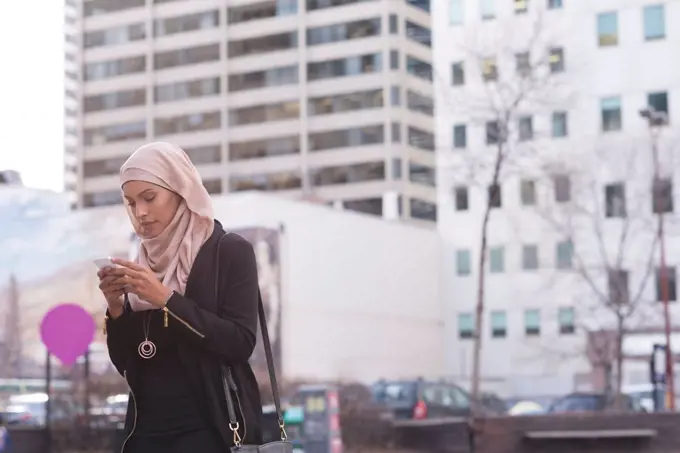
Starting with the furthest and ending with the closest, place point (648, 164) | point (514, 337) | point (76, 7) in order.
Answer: point (76, 7)
point (514, 337)
point (648, 164)

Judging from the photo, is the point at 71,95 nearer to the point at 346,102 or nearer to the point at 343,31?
the point at 346,102

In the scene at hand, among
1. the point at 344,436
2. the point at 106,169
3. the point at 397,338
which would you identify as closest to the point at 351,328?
the point at 397,338

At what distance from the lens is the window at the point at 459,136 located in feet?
99.9

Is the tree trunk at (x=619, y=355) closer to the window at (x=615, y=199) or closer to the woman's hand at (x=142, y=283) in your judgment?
the window at (x=615, y=199)

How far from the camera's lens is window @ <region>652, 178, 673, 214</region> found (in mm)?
28531

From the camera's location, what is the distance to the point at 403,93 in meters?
36.2

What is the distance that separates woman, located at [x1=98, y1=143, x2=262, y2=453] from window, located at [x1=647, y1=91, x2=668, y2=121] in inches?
1099

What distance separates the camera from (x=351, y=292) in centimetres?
3228

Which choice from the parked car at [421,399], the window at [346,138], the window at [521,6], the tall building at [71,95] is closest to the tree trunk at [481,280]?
the window at [521,6]

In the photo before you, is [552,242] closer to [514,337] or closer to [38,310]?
[514,337]

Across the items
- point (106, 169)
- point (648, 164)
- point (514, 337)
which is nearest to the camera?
point (648, 164)

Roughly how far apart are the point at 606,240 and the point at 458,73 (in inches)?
204

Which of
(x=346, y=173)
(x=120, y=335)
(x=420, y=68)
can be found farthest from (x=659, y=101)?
(x=120, y=335)

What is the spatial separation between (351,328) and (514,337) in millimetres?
3809
